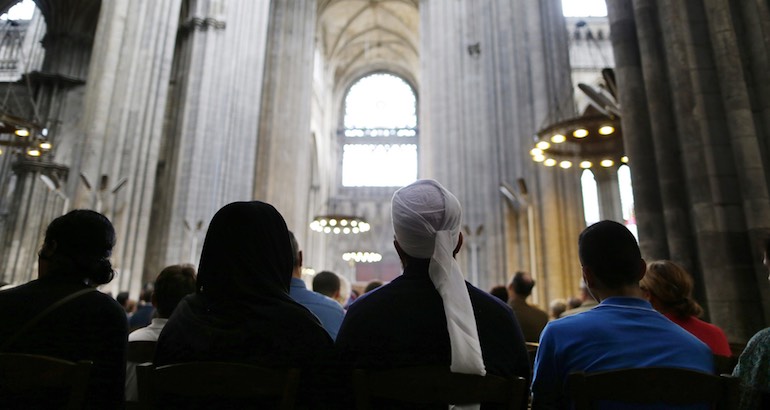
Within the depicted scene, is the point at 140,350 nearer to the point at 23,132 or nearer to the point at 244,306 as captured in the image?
the point at 244,306

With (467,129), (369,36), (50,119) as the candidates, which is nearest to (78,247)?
(467,129)

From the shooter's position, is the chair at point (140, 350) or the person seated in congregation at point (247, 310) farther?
the chair at point (140, 350)

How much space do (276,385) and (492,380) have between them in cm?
61

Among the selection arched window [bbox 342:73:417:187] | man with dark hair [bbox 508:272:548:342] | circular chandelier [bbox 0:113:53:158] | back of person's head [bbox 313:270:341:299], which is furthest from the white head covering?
arched window [bbox 342:73:417:187]

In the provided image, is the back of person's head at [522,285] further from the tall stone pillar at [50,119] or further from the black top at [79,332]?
the tall stone pillar at [50,119]

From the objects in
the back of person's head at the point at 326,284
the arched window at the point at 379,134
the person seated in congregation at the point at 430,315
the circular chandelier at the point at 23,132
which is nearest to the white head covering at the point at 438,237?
the person seated in congregation at the point at 430,315

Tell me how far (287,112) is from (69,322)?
741 inches

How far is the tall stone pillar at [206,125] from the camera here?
1535cm

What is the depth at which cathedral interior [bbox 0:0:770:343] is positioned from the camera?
487cm

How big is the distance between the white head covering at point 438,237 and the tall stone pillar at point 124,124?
1075 cm

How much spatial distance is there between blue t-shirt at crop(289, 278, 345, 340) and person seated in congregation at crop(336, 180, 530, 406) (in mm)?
1580

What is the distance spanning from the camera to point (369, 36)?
1364 inches

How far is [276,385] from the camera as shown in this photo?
140 centimetres

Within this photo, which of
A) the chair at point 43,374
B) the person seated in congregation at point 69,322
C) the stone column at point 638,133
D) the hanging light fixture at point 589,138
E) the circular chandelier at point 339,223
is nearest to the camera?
the chair at point 43,374
